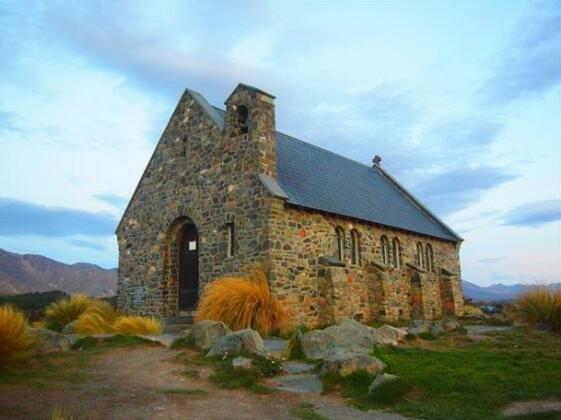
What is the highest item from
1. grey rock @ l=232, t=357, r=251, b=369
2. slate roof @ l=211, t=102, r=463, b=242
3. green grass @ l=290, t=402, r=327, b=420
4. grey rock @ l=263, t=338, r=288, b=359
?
slate roof @ l=211, t=102, r=463, b=242

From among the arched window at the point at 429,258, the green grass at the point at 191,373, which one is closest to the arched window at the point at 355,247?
the arched window at the point at 429,258

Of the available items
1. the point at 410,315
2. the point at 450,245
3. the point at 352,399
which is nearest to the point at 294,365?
the point at 352,399

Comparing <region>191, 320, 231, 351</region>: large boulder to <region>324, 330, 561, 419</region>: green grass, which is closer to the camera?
<region>324, 330, 561, 419</region>: green grass

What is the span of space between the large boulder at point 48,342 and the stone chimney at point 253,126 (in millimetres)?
7968

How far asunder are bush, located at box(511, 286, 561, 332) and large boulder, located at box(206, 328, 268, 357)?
995cm

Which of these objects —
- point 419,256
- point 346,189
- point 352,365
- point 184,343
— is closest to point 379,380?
point 352,365

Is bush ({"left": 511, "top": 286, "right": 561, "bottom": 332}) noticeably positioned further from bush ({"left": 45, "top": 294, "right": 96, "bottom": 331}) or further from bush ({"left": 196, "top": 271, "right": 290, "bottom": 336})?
bush ({"left": 45, "top": 294, "right": 96, "bottom": 331})

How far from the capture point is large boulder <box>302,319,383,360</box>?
9.86 m

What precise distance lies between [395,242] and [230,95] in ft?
35.5

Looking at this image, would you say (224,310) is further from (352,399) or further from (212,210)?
(352,399)

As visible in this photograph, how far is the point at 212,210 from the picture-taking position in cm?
1755

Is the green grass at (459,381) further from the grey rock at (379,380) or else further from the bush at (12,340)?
the bush at (12,340)

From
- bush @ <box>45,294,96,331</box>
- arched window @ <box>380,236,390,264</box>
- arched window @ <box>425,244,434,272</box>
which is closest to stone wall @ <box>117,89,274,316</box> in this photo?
bush @ <box>45,294,96,331</box>

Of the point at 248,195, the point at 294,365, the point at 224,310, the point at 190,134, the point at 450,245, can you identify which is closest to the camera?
the point at 294,365
